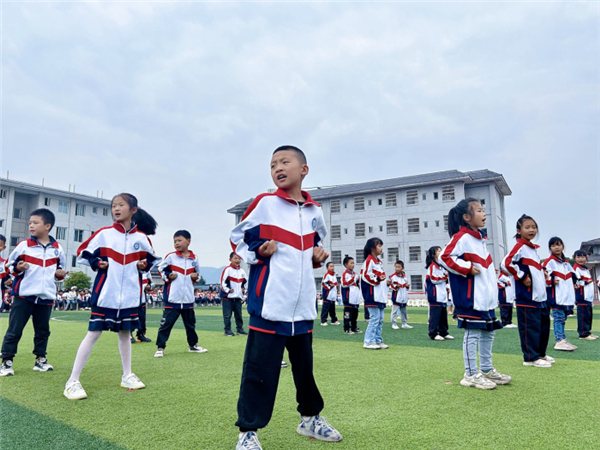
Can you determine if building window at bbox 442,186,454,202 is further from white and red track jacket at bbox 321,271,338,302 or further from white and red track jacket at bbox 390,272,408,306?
white and red track jacket at bbox 390,272,408,306

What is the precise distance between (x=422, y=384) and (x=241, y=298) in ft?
24.0

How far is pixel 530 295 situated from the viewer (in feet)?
18.6

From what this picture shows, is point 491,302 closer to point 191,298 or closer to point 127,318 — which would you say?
point 127,318

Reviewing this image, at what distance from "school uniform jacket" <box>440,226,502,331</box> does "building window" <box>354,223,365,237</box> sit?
39369 mm

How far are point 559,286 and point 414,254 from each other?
34.0m

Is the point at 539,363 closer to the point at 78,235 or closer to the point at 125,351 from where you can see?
the point at 125,351

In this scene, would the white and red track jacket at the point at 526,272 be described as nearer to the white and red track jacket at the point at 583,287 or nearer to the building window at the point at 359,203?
the white and red track jacket at the point at 583,287

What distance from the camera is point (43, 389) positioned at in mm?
4449

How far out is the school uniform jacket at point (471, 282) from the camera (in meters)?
4.50

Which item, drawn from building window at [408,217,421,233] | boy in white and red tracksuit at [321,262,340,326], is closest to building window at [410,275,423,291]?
building window at [408,217,421,233]

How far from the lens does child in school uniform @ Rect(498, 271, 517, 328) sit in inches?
439

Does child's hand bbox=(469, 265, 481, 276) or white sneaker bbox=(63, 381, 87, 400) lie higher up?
child's hand bbox=(469, 265, 481, 276)

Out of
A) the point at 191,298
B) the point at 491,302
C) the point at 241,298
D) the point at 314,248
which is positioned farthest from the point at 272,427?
the point at 241,298

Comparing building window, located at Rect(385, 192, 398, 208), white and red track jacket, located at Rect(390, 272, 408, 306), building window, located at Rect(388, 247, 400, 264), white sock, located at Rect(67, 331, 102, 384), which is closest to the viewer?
white sock, located at Rect(67, 331, 102, 384)
